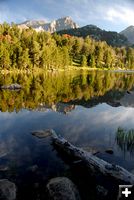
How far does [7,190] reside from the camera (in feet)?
61.6

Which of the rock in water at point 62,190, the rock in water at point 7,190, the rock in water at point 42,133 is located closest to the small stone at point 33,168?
the rock in water at point 7,190

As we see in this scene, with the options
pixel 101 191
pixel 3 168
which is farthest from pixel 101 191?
pixel 3 168

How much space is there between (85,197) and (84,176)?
9.95ft

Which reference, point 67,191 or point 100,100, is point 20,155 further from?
point 100,100

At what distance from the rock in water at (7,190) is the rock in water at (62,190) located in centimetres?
238

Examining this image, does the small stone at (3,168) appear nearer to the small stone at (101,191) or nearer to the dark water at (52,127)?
the dark water at (52,127)

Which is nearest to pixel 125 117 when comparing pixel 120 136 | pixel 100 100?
pixel 120 136

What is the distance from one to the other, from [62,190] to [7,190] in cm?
368

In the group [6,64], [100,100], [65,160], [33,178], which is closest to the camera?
[33,178]

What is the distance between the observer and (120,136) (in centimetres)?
2953

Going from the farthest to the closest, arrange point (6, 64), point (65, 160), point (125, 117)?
point (6, 64), point (125, 117), point (65, 160)

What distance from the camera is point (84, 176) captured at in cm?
2191

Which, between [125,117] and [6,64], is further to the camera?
[6,64]

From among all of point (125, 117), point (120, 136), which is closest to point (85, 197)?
point (120, 136)
